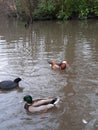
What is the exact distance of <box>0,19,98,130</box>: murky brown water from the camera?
25.0 feet

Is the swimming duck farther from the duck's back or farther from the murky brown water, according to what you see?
the duck's back

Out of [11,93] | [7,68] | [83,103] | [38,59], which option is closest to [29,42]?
[38,59]

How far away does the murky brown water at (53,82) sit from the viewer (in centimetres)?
762

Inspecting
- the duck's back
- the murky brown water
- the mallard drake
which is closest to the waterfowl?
the duck's back

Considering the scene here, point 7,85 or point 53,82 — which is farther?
point 53,82

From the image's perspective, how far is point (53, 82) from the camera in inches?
408

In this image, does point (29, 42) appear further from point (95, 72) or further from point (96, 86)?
point (96, 86)

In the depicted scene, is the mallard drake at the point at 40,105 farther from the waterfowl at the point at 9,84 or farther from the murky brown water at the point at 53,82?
the waterfowl at the point at 9,84

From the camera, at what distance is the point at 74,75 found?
1112cm

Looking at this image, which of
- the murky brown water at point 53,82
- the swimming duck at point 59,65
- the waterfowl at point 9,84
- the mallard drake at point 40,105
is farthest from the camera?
the swimming duck at point 59,65

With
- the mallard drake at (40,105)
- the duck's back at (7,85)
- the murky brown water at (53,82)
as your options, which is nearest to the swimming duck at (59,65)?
the murky brown water at (53,82)

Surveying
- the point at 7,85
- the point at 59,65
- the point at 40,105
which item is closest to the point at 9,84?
the point at 7,85

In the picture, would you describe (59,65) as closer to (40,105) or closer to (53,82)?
(53,82)

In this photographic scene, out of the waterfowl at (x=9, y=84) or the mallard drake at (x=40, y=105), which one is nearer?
A: the mallard drake at (x=40, y=105)
